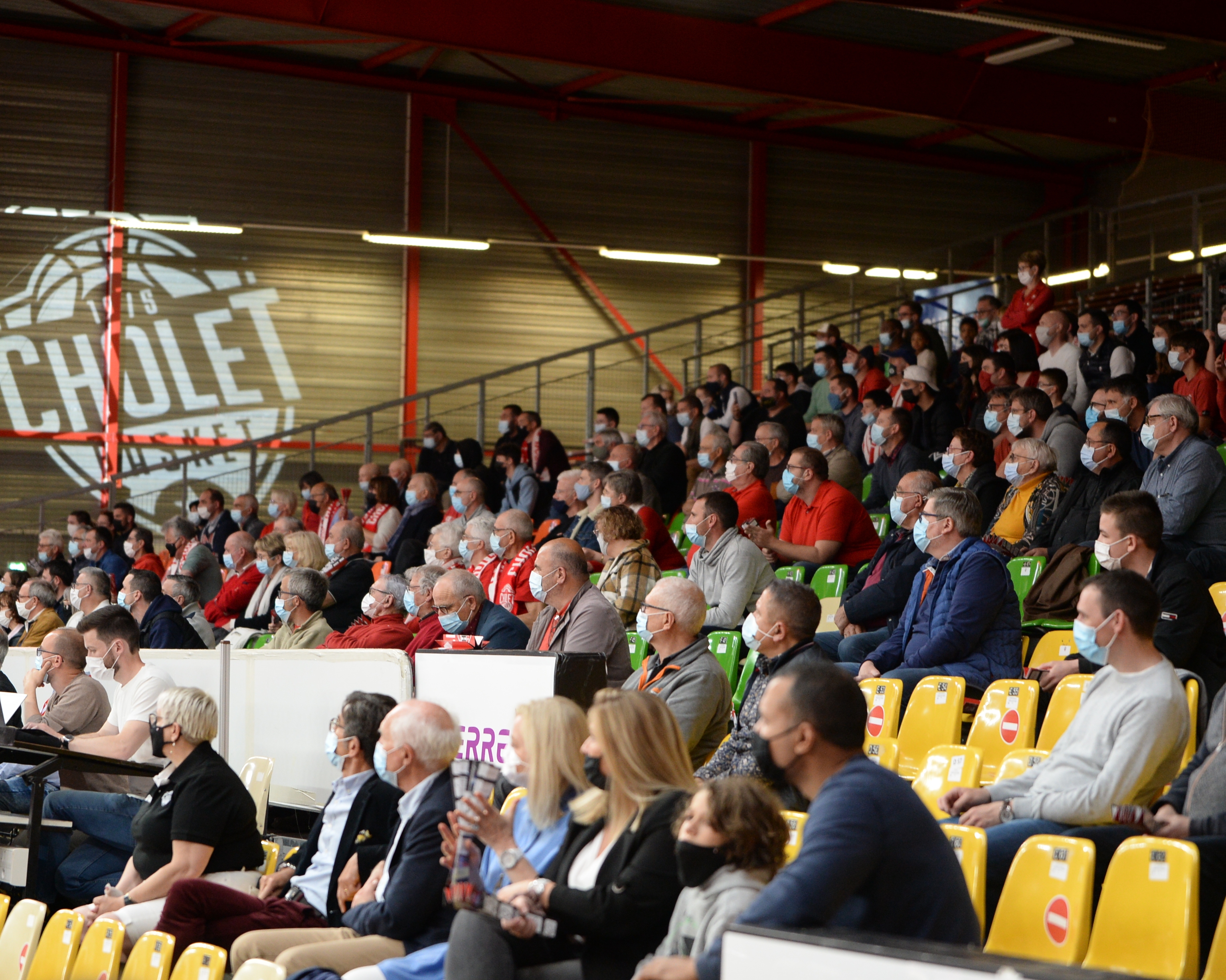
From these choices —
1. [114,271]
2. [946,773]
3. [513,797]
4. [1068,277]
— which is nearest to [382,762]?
[513,797]

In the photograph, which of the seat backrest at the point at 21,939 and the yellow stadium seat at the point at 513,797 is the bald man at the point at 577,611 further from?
the seat backrest at the point at 21,939

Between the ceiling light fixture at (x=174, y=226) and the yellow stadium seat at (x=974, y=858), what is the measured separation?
12591 mm

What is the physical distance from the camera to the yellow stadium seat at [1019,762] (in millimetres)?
4195

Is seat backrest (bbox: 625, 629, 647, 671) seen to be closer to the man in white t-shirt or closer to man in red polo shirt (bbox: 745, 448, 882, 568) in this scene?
man in red polo shirt (bbox: 745, 448, 882, 568)

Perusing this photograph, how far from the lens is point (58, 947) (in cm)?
441

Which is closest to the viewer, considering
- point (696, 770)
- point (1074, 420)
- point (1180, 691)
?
point (1180, 691)

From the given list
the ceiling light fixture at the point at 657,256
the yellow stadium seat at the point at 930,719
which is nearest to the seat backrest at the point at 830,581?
the yellow stadium seat at the point at 930,719

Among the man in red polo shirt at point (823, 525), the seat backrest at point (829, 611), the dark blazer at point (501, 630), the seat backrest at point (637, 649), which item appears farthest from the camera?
the man in red polo shirt at point (823, 525)

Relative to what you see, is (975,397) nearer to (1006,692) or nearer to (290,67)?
(1006,692)

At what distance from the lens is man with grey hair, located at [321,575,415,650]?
7027 mm

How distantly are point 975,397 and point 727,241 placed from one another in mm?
7203

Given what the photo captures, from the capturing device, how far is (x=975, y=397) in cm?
1031

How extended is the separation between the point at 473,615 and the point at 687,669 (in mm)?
1893

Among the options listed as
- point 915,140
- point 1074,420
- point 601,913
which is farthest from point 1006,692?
point 915,140
